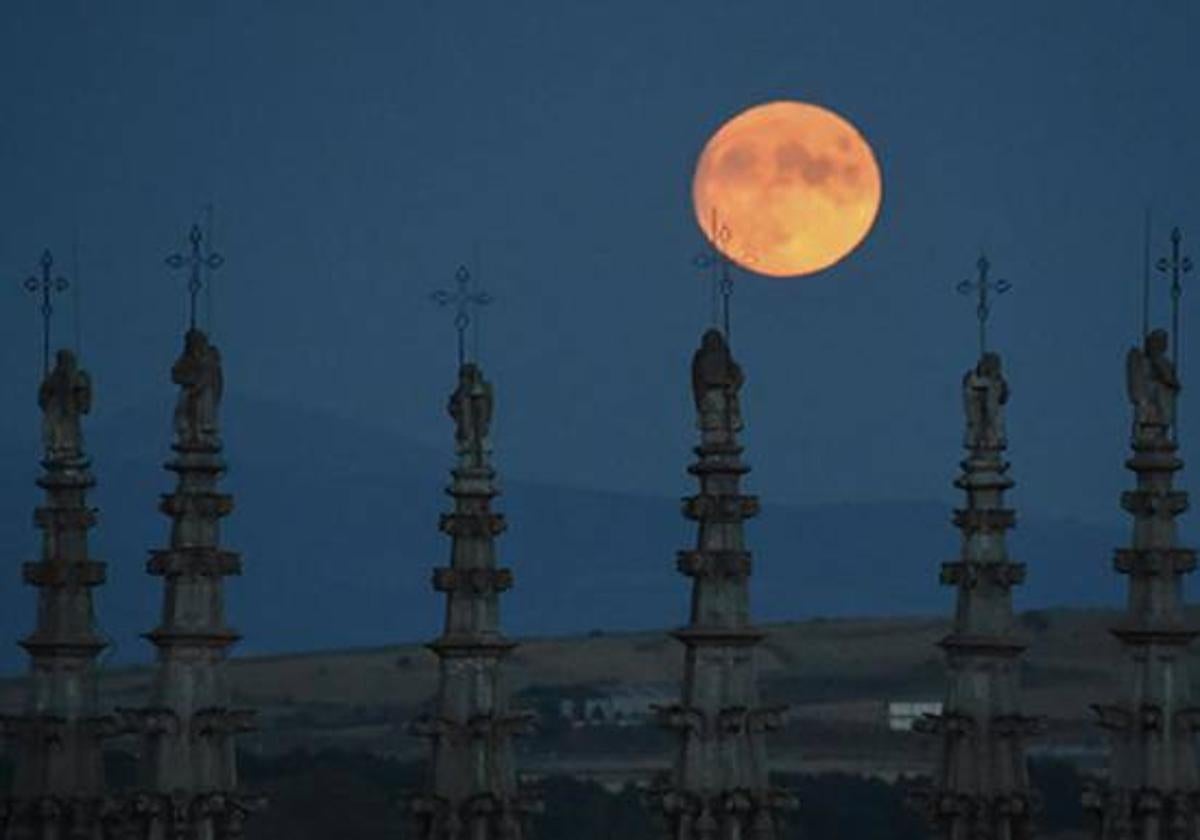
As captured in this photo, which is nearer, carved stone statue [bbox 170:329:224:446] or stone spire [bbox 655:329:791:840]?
stone spire [bbox 655:329:791:840]

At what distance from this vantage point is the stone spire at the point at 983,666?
79.9 metres

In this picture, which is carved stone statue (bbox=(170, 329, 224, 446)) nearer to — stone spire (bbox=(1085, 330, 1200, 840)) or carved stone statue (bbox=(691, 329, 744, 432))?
carved stone statue (bbox=(691, 329, 744, 432))

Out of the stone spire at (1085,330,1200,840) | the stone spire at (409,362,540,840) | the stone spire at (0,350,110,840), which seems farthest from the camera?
the stone spire at (0,350,110,840)

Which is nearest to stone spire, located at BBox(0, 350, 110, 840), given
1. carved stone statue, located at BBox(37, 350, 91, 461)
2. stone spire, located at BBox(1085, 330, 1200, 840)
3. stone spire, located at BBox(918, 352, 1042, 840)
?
carved stone statue, located at BBox(37, 350, 91, 461)

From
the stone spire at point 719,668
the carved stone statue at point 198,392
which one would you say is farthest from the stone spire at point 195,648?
the stone spire at point 719,668

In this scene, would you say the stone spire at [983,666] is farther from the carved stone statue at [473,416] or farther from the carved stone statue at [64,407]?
the carved stone statue at [64,407]

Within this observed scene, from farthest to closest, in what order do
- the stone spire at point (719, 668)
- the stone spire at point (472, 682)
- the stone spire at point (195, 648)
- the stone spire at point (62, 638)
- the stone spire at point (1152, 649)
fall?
1. the stone spire at point (62, 638)
2. the stone spire at point (195, 648)
3. the stone spire at point (472, 682)
4. the stone spire at point (719, 668)
5. the stone spire at point (1152, 649)

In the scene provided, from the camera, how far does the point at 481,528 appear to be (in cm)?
8119

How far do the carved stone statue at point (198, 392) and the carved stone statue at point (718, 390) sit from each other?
22.0 feet

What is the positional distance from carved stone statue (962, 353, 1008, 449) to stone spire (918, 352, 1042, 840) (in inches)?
0.5

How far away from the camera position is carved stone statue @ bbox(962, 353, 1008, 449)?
264ft

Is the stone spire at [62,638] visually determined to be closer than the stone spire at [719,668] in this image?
No

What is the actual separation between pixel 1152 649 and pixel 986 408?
159 inches

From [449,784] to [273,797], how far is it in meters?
45.7
